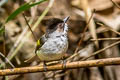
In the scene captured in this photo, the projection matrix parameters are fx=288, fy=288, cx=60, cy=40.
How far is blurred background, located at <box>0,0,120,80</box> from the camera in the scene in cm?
384

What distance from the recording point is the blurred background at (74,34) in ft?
12.6

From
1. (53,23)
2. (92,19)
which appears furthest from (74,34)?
(53,23)

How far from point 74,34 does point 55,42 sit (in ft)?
5.95

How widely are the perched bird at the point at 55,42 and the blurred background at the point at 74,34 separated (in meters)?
0.84

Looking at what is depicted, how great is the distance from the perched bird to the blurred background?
84 centimetres

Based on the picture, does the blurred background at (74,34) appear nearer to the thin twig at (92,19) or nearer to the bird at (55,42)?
the thin twig at (92,19)

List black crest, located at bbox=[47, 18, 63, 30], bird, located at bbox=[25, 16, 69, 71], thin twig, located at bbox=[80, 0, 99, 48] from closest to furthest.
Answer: black crest, located at bbox=[47, 18, 63, 30]
bird, located at bbox=[25, 16, 69, 71]
thin twig, located at bbox=[80, 0, 99, 48]

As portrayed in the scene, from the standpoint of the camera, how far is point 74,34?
452 cm

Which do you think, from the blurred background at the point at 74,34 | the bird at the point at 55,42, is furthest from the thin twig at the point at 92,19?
the bird at the point at 55,42

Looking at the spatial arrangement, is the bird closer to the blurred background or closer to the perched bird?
the perched bird

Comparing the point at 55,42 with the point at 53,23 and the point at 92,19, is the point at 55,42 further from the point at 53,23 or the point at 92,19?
the point at 92,19

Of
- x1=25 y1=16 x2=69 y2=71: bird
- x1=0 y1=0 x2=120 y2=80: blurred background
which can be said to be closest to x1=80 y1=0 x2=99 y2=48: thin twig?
x1=0 y1=0 x2=120 y2=80: blurred background

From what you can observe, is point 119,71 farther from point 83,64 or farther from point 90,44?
point 83,64

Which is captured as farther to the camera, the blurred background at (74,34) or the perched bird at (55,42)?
the blurred background at (74,34)
